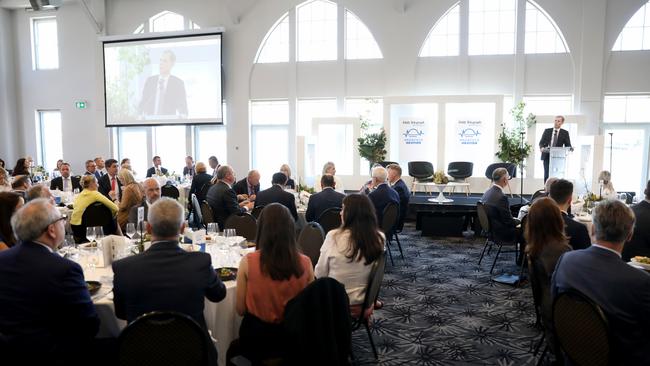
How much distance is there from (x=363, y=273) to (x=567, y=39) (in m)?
11.1

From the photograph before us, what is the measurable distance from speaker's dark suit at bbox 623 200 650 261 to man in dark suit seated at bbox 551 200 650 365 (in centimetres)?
177

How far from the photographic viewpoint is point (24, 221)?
231cm

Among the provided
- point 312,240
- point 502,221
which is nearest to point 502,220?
point 502,221

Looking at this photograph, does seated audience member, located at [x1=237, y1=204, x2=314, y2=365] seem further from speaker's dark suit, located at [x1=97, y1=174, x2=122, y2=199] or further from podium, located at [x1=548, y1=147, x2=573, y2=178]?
podium, located at [x1=548, y1=147, x2=573, y2=178]

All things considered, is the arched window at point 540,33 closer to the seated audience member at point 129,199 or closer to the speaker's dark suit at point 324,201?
the speaker's dark suit at point 324,201

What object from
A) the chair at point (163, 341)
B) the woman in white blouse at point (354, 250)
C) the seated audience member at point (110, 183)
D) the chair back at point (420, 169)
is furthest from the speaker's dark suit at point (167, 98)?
the chair at point (163, 341)

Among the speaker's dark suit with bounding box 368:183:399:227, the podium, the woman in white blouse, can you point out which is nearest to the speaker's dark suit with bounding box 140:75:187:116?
the speaker's dark suit with bounding box 368:183:399:227

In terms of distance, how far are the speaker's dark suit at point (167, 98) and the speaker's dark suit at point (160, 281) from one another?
11.9 meters

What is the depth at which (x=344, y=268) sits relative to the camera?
3.21m

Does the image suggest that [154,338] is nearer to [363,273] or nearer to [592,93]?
[363,273]

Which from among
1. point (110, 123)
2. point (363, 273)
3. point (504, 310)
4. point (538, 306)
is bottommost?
point (504, 310)

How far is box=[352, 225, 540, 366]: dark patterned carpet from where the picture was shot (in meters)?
3.77

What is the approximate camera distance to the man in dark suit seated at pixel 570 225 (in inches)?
160

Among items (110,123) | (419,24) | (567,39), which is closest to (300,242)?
(419,24)
